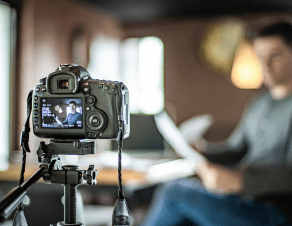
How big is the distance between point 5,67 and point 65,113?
2.84 meters

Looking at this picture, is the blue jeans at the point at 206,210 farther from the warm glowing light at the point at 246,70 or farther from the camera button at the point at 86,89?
the warm glowing light at the point at 246,70

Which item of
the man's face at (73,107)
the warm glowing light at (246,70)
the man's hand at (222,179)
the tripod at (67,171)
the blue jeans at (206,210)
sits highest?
the warm glowing light at (246,70)

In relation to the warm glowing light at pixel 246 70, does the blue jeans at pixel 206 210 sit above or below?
below

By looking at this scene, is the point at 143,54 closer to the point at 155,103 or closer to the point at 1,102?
the point at 155,103

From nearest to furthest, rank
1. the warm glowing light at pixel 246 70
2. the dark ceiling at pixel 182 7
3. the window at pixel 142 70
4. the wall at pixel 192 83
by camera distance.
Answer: the dark ceiling at pixel 182 7, the warm glowing light at pixel 246 70, the wall at pixel 192 83, the window at pixel 142 70

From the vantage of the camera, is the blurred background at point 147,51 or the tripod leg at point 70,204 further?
the blurred background at point 147,51

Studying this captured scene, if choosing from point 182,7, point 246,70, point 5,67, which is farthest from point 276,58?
point 246,70

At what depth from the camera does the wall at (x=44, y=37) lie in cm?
343

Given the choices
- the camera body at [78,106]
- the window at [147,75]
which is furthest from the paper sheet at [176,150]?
the window at [147,75]

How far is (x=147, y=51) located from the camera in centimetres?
562

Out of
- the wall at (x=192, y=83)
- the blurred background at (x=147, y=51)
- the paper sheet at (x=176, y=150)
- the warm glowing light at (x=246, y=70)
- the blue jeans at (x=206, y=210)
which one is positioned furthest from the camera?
the wall at (x=192, y=83)

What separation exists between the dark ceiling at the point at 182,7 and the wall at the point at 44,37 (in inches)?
14.0

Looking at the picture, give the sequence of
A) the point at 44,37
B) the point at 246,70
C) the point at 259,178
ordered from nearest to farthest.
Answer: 1. the point at 259,178
2. the point at 44,37
3. the point at 246,70

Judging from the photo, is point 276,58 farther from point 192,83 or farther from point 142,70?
point 142,70
